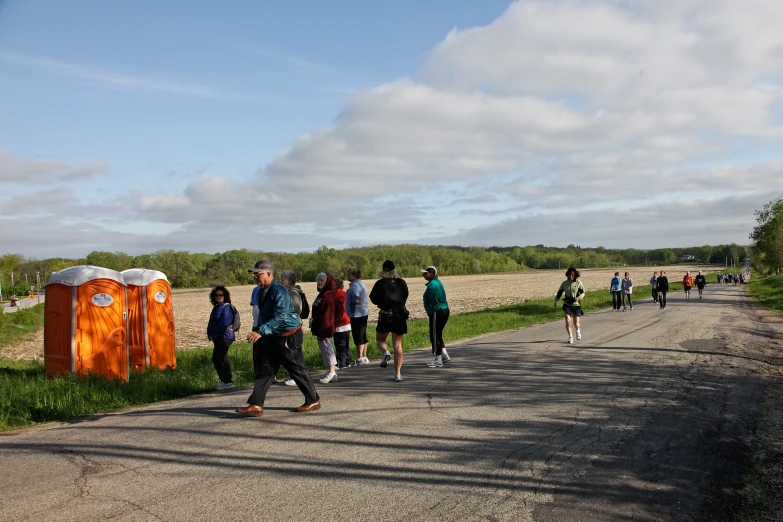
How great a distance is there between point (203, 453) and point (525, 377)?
226 inches

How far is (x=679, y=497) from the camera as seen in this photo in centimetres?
471

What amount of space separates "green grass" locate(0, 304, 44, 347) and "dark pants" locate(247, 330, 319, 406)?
20.6m

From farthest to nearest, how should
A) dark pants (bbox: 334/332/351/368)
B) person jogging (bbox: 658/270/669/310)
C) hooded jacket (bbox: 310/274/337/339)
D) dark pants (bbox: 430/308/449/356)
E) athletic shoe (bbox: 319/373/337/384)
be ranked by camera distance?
person jogging (bbox: 658/270/669/310)
dark pants (bbox: 334/332/351/368)
dark pants (bbox: 430/308/449/356)
hooded jacket (bbox: 310/274/337/339)
athletic shoe (bbox: 319/373/337/384)

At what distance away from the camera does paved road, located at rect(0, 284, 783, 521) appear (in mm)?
4523

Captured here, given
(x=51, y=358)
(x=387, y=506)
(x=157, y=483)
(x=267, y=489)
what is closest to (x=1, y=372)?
(x=51, y=358)

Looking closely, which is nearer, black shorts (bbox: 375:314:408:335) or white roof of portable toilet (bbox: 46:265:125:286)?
black shorts (bbox: 375:314:408:335)

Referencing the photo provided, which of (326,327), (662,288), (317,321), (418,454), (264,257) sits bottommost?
(418,454)

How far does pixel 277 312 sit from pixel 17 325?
27921mm

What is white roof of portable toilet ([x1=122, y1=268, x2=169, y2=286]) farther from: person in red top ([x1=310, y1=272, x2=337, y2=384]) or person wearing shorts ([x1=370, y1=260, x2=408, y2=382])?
person wearing shorts ([x1=370, y1=260, x2=408, y2=382])

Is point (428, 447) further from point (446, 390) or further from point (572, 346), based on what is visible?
point (572, 346)

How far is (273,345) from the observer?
7484mm

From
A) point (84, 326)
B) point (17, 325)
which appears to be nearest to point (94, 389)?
point (84, 326)

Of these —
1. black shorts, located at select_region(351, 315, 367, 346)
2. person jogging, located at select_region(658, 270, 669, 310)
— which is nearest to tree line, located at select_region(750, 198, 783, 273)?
person jogging, located at select_region(658, 270, 669, 310)

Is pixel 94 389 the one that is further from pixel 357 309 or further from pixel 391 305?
pixel 357 309
